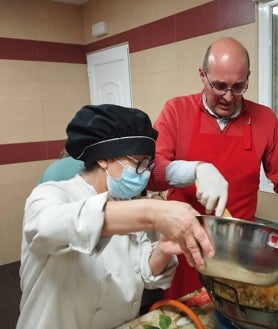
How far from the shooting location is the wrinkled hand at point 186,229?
66cm

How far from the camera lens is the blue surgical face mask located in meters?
1.04

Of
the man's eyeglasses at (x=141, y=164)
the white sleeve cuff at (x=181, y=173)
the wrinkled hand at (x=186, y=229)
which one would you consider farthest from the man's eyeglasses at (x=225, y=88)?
the wrinkled hand at (x=186, y=229)

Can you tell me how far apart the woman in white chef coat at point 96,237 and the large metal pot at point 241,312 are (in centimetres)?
13

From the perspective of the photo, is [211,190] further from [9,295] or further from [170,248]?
[9,295]

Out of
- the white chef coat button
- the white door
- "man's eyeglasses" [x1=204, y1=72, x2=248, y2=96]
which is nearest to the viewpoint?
the white chef coat button

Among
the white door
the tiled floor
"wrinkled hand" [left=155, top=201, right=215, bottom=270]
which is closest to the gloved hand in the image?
"wrinkled hand" [left=155, top=201, right=215, bottom=270]

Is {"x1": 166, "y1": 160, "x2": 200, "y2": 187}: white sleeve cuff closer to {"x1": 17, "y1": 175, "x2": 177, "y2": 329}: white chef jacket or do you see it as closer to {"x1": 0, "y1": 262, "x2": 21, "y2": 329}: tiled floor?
{"x1": 17, "y1": 175, "x2": 177, "y2": 329}: white chef jacket

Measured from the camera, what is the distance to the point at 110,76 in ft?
11.0

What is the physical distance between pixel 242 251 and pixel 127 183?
45 centimetres

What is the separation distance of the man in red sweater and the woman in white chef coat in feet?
1.09

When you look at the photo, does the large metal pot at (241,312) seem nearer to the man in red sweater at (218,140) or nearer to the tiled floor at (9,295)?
the man in red sweater at (218,140)

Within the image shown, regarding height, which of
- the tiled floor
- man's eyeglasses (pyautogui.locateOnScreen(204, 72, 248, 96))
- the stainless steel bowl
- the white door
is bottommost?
the tiled floor

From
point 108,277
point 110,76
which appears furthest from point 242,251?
point 110,76

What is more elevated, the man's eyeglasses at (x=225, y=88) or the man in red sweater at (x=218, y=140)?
the man's eyeglasses at (x=225, y=88)
